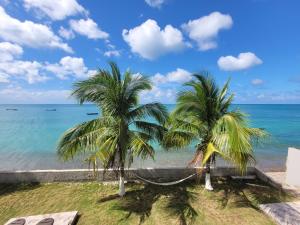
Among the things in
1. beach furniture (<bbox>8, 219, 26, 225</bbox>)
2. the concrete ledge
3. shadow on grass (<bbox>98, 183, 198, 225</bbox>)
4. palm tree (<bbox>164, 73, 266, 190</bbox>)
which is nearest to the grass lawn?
shadow on grass (<bbox>98, 183, 198, 225</bbox>)

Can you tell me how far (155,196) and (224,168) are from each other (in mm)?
2979

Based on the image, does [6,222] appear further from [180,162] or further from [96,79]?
[180,162]

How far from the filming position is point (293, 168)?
685 centimetres

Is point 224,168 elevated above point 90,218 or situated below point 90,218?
above

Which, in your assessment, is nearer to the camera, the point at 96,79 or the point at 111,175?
the point at 96,79

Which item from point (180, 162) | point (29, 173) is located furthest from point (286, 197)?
point (29, 173)

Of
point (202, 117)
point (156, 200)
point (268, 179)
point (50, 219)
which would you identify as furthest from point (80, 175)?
point (268, 179)

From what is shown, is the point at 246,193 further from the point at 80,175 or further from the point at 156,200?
the point at 80,175

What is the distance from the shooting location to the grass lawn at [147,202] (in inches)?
196

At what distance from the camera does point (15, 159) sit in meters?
13.7

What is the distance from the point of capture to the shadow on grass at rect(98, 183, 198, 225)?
5.11 meters

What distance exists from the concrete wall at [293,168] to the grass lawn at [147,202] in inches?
36.3

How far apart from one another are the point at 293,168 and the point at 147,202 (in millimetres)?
4874

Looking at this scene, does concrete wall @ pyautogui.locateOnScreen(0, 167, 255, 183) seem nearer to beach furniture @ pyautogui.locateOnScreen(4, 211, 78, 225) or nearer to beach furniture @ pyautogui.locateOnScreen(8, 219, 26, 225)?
beach furniture @ pyautogui.locateOnScreen(4, 211, 78, 225)
